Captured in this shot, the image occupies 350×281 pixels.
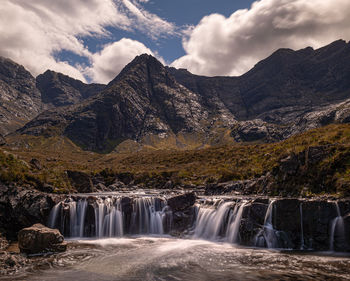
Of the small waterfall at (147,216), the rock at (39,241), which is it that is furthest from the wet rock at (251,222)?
the rock at (39,241)

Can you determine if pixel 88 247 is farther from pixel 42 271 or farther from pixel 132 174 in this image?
pixel 132 174

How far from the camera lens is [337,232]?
2211cm

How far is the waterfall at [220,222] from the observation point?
28.1m

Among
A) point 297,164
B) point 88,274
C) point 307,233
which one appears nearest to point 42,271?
point 88,274

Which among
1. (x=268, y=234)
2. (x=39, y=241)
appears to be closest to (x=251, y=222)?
(x=268, y=234)

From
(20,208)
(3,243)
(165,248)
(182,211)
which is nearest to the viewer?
(3,243)

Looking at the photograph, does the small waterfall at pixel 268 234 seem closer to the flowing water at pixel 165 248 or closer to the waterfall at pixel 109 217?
the flowing water at pixel 165 248

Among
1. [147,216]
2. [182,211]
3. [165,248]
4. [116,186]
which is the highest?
[116,186]

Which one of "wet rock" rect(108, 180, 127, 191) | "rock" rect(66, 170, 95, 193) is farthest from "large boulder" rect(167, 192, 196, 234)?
"wet rock" rect(108, 180, 127, 191)

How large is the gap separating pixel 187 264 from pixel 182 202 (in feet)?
45.7

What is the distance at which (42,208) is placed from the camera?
101 ft

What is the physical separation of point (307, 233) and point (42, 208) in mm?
29493

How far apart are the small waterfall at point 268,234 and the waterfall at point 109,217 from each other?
12.4 meters

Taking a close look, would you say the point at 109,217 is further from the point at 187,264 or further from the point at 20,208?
the point at 187,264
